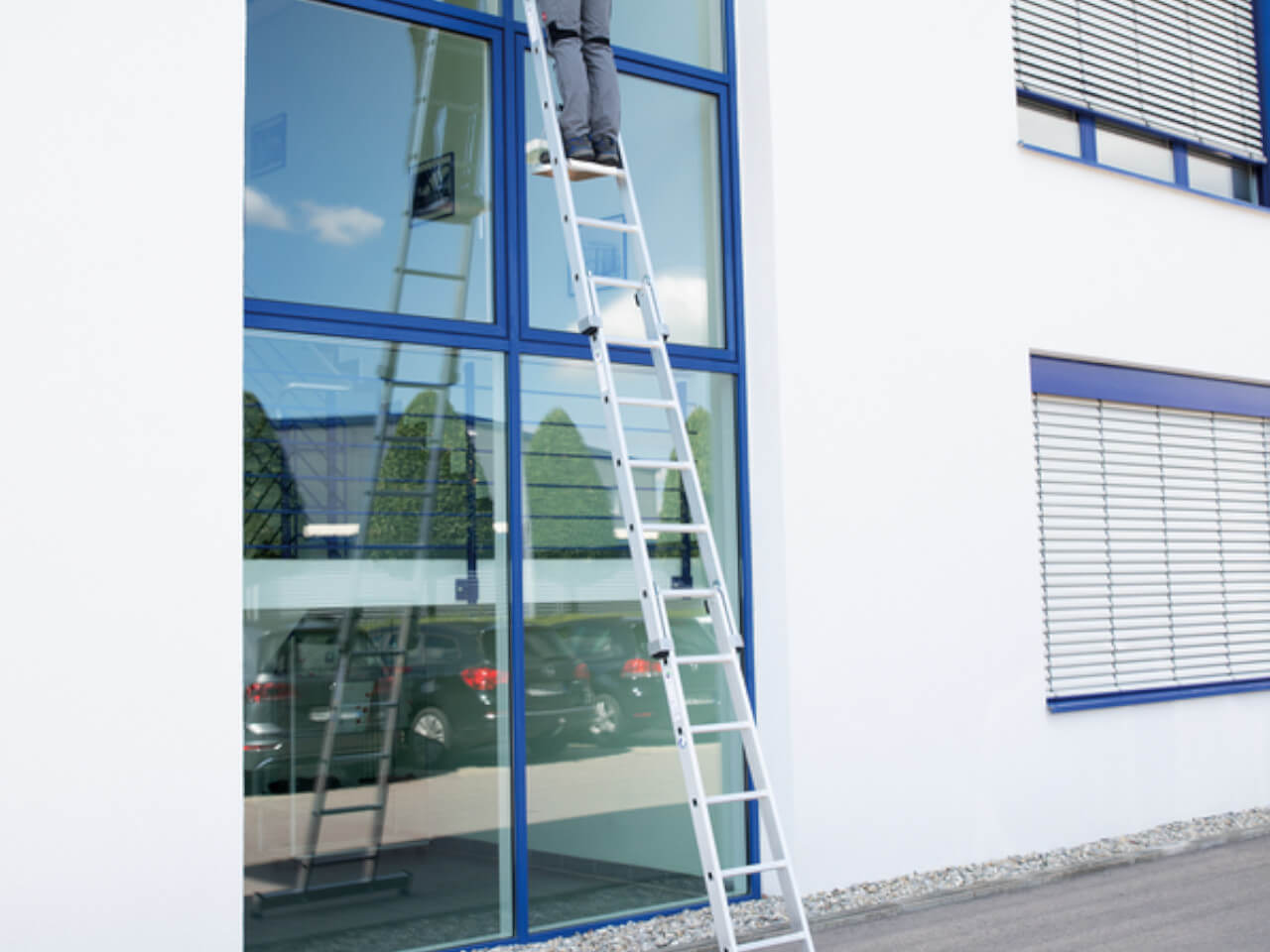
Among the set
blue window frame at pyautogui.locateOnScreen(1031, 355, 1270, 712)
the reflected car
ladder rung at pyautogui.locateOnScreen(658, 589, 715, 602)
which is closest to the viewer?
ladder rung at pyautogui.locateOnScreen(658, 589, 715, 602)

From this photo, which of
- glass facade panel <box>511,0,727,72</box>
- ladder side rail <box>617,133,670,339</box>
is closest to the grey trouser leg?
ladder side rail <box>617,133,670,339</box>

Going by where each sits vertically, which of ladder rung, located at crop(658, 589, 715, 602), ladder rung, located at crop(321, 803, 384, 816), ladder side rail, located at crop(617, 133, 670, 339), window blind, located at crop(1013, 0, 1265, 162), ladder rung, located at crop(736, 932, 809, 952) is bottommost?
ladder rung, located at crop(736, 932, 809, 952)

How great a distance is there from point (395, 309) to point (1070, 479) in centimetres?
412

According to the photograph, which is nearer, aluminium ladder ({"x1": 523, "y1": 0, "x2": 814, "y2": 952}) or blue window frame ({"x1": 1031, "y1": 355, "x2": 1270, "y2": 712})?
aluminium ladder ({"x1": 523, "y1": 0, "x2": 814, "y2": 952})

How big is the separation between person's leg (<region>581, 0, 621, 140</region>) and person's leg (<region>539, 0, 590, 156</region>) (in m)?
0.04

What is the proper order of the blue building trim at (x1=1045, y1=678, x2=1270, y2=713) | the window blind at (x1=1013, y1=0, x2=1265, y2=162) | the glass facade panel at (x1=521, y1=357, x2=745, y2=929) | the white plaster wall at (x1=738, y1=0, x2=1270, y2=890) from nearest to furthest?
the glass facade panel at (x1=521, y1=357, x2=745, y2=929) < the white plaster wall at (x1=738, y1=0, x2=1270, y2=890) < the blue building trim at (x1=1045, y1=678, x2=1270, y2=713) < the window blind at (x1=1013, y1=0, x2=1265, y2=162)

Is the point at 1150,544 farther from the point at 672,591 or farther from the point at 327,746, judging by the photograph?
the point at 327,746

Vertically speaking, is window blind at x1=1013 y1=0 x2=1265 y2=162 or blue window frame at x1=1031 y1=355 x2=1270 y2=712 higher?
window blind at x1=1013 y1=0 x2=1265 y2=162

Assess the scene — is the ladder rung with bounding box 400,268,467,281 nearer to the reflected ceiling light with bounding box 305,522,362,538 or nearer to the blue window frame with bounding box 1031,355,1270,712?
the reflected ceiling light with bounding box 305,522,362,538

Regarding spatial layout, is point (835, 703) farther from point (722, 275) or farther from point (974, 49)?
point (974, 49)

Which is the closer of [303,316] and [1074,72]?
[303,316]

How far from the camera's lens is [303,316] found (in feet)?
14.8

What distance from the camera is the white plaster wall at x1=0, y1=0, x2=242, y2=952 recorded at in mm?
3512

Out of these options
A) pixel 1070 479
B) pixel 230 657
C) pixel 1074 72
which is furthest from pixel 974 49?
pixel 230 657
